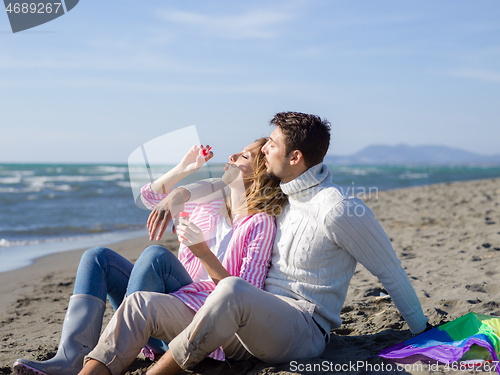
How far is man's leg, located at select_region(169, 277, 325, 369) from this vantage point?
1.70 m

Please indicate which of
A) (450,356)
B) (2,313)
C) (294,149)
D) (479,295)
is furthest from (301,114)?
Answer: (2,313)

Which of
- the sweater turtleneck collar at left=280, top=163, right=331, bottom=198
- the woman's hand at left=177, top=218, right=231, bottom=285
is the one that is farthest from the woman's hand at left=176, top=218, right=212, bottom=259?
the sweater turtleneck collar at left=280, top=163, right=331, bottom=198

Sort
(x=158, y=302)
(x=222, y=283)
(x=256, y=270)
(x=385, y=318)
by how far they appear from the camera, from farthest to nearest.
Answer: (x=385, y=318) < (x=256, y=270) < (x=158, y=302) < (x=222, y=283)

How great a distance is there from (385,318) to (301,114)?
58.1 inches

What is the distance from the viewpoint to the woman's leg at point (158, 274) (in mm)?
2037

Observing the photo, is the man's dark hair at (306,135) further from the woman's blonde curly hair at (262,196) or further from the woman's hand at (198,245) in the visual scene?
the woman's hand at (198,245)

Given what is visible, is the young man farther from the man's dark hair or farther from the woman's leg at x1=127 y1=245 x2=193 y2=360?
the woman's leg at x1=127 y1=245 x2=193 y2=360

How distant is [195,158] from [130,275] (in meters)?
0.74

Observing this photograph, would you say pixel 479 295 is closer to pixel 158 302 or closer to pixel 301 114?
pixel 301 114

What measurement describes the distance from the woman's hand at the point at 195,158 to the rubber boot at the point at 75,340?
0.85 meters

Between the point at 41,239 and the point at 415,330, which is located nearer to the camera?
the point at 415,330

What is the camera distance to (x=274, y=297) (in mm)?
1835

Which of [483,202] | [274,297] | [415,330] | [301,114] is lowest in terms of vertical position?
[483,202]

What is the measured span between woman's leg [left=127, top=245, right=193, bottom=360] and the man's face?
693mm
